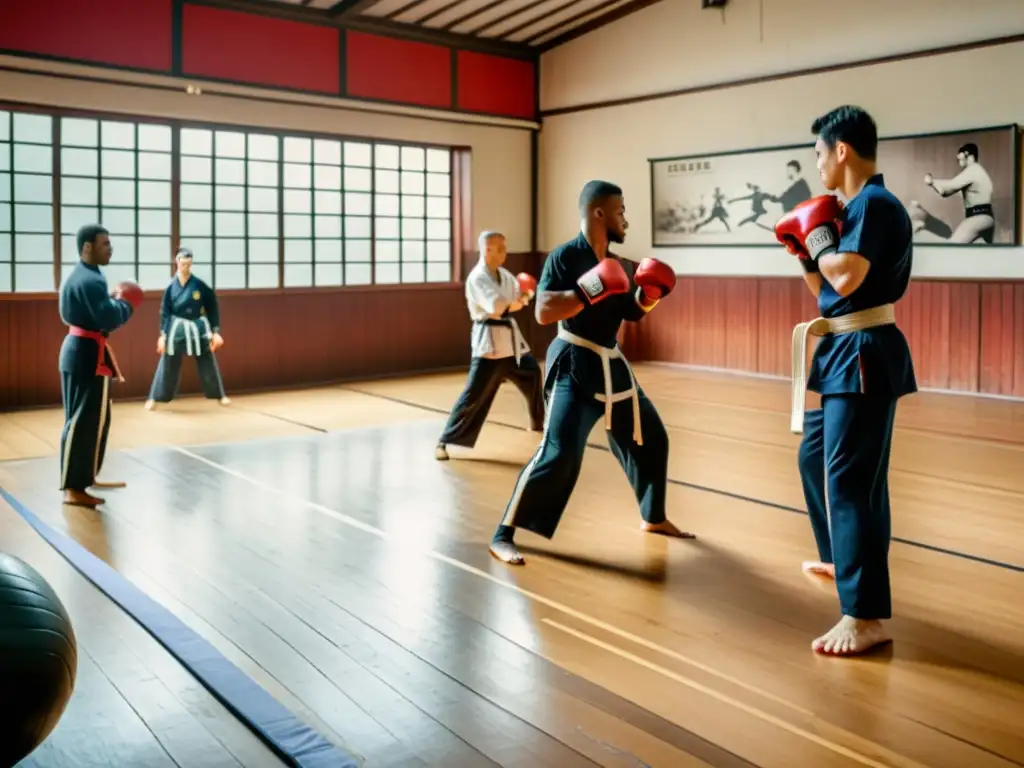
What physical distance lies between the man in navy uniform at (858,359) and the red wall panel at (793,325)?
5684mm

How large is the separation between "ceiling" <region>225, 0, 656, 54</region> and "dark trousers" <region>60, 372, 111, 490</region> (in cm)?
526

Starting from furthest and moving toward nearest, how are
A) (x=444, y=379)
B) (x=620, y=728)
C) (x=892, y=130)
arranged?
(x=444, y=379), (x=892, y=130), (x=620, y=728)

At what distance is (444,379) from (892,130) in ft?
14.2

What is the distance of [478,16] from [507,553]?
7524mm

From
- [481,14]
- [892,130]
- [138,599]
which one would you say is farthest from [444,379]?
[138,599]

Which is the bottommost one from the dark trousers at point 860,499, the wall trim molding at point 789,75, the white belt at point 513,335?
the dark trousers at point 860,499

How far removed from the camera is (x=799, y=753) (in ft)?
7.12

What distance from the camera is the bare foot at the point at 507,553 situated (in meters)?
3.62

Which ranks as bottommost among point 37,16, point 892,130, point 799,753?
point 799,753

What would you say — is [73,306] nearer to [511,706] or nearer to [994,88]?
[511,706]

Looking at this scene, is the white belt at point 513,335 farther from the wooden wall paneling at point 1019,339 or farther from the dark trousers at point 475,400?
the wooden wall paneling at point 1019,339

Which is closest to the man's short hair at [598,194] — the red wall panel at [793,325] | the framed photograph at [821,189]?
the framed photograph at [821,189]

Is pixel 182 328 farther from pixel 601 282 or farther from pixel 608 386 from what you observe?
pixel 601 282

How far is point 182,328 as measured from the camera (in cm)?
794
